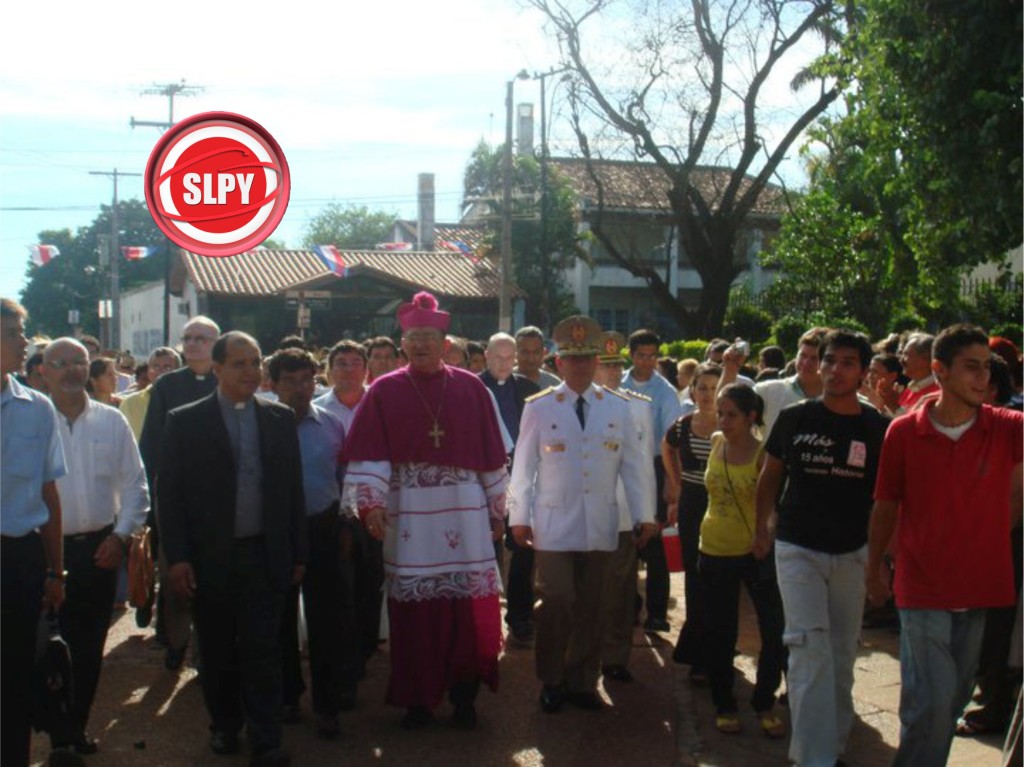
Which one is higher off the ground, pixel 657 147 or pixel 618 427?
pixel 657 147

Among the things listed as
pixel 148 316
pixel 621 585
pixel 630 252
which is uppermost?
pixel 630 252

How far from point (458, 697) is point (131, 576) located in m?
2.05

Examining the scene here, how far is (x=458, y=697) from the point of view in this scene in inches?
273

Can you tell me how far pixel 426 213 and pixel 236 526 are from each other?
57427 millimetres

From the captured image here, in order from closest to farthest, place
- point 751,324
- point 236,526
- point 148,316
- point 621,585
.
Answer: point 236,526
point 621,585
point 751,324
point 148,316

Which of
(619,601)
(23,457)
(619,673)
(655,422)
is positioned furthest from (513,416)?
(23,457)

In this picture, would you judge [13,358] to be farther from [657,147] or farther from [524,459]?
[657,147]

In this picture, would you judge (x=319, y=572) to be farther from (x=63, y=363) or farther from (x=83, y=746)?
(x=63, y=363)

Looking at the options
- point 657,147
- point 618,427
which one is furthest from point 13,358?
point 657,147

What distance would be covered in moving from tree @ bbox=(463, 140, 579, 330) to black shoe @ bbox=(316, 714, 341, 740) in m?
34.2

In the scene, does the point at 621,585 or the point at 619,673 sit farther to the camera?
the point at 619,673

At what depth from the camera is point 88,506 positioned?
6508mm

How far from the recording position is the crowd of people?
527cm

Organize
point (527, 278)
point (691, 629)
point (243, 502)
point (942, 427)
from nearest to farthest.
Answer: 1. point (942, 427)
2. point (243, 502)
3. point (691, 629)
4. point (527, 278)
